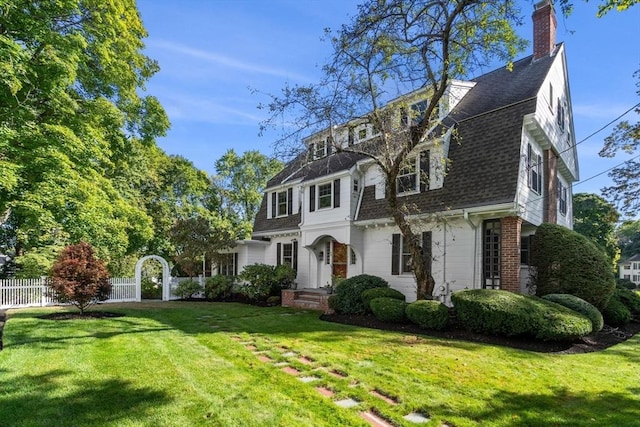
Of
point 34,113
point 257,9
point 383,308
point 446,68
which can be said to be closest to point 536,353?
point 383,308

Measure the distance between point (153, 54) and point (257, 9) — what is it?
26.6ft

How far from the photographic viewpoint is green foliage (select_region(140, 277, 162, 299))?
2000cm

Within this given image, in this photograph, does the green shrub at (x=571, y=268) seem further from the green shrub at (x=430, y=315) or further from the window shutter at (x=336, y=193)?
the window shutter at (x=336, y=193)

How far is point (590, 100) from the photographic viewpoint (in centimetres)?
1225

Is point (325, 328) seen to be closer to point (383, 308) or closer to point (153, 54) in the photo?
point (383, 308)

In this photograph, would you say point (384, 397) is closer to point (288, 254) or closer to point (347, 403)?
point (347, 403)

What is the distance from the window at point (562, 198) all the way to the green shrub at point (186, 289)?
650 inches

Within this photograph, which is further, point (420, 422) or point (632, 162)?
point (632, 162)

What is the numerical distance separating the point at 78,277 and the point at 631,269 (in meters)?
64.4

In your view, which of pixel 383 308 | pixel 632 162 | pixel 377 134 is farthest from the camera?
pixel 632 162

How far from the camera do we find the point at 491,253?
36.3 ft

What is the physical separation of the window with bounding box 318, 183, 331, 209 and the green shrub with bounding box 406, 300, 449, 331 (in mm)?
7051

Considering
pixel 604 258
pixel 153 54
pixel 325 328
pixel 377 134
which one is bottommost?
pixel 325 328

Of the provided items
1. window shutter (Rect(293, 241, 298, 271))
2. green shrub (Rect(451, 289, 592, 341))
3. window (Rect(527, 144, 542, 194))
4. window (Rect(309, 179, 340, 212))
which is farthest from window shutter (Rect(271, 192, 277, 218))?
green shrub (Rect(451, 289, 592, 341))
